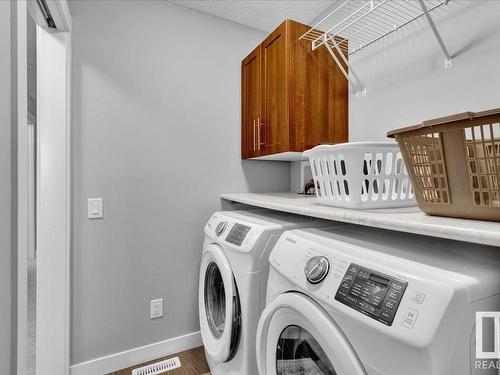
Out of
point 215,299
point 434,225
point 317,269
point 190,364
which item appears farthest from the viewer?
point 190,364

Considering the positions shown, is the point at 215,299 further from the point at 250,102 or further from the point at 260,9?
the point at 260,9

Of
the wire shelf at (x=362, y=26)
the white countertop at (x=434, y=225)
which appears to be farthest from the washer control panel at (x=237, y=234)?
the wire shelf at (x=362, y=26)

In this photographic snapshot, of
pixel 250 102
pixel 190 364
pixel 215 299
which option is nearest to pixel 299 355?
pixel 215 299

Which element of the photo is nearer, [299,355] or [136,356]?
[299,355]

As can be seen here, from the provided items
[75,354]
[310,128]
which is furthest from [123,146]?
[75,354]

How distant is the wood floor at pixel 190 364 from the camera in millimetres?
1654

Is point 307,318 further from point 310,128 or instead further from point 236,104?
point 236,104

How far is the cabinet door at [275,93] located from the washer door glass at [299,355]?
3.30ft

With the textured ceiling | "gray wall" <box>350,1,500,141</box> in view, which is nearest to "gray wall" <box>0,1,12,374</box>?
the textured ceiling

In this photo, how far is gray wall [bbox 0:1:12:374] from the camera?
66cm

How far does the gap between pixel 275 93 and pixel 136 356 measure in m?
1.92

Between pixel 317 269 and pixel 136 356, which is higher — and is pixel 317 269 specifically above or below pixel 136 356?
above

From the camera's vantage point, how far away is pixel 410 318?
544 mm

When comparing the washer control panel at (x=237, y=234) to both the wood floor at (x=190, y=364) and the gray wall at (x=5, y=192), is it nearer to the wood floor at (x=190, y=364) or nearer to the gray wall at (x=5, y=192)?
the gray wall at (x=5, y=192)
